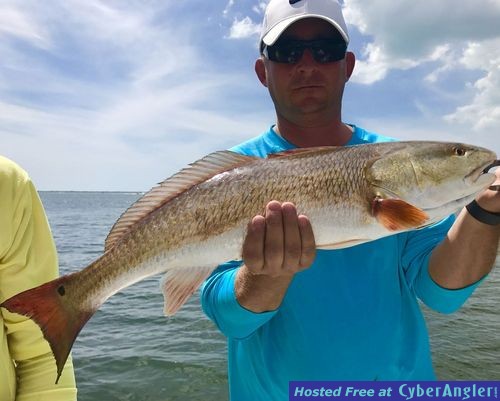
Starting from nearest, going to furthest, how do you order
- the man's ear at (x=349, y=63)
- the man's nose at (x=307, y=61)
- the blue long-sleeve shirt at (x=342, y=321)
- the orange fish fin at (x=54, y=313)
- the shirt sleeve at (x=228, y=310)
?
the orange fish fin at (x=54, y=313), the shirt sleeve at (x=228, y=310), the blue long-sleeve shirt at (x=342, y=321), the man's nose at (x=307, y=61), the man's ear at (x=349, y=63)

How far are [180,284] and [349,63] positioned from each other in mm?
1800

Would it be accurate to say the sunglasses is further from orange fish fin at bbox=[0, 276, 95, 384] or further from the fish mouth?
orange fish fin at bbox=[0, 276, 95, 384]

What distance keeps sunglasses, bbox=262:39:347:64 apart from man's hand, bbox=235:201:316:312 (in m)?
1.02

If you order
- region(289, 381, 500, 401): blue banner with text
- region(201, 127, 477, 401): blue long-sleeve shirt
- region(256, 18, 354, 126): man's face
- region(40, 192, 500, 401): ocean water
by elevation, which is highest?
region(256, 18, 354, 126): man's face

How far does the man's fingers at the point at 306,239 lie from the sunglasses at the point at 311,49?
1066 millimetres

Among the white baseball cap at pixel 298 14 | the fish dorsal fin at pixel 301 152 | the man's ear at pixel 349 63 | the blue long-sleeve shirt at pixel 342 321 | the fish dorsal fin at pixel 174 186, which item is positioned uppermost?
the white baseball cap at pixel 298 14

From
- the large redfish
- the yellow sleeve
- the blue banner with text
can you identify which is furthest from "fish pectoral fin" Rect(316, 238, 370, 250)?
the yellow sleeve

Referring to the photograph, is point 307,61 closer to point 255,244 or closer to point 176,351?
point 255,244

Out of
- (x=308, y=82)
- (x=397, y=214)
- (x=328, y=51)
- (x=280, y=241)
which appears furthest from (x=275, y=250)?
(x=328, y=51)

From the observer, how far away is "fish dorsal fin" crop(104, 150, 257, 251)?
2461 mm

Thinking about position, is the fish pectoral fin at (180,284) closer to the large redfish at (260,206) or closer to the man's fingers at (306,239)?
the large redfish at (260,206)

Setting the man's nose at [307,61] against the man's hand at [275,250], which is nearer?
the man's hand at [275,250]

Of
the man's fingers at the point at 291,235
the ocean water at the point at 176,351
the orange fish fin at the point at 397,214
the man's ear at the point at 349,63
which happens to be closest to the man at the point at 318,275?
the man's fingers at the point at 291,235

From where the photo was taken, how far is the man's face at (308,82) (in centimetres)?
269
